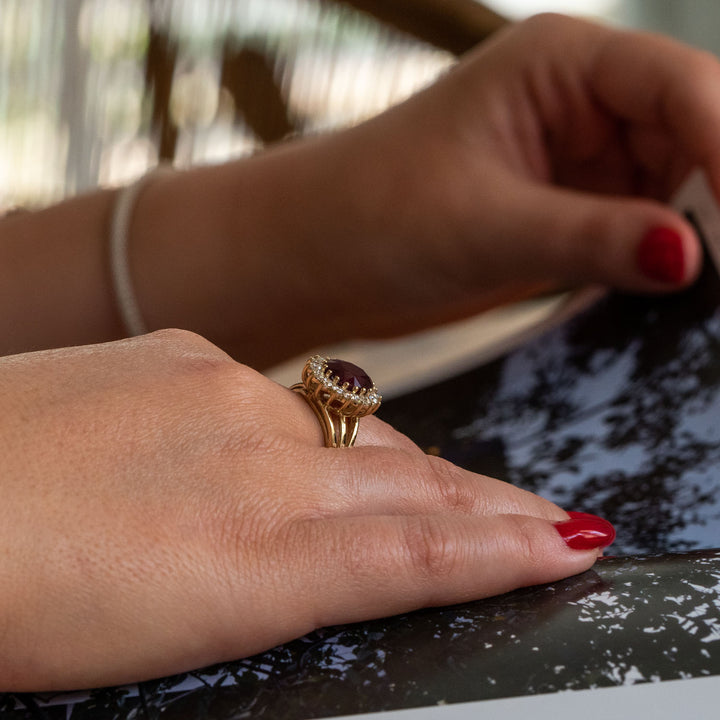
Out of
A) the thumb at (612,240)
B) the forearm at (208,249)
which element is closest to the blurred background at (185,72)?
the forearm at (208,249)

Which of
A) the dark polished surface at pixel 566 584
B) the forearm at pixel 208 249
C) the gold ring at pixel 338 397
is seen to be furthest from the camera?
the forearm at pixel 208 249

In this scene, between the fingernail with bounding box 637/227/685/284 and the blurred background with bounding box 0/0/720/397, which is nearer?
the fingernail with bounding box 637/227/685/284

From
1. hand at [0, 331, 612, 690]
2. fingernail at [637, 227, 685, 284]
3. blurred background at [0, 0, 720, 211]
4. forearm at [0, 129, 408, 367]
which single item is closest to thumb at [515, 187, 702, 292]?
fingernail at [637, 227, 685, 284]

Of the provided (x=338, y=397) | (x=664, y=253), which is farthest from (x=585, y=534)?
(x=664, y=253)

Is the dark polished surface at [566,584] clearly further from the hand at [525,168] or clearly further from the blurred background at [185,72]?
the blurred background at [185,72]

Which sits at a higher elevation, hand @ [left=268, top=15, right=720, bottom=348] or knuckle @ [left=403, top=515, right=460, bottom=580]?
hand @ [left=268, top=15, right=720, bottom=348]

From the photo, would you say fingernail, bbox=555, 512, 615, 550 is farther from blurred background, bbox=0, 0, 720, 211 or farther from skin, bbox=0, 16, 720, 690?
blurred background, bbox=0, 0, 720, 211
